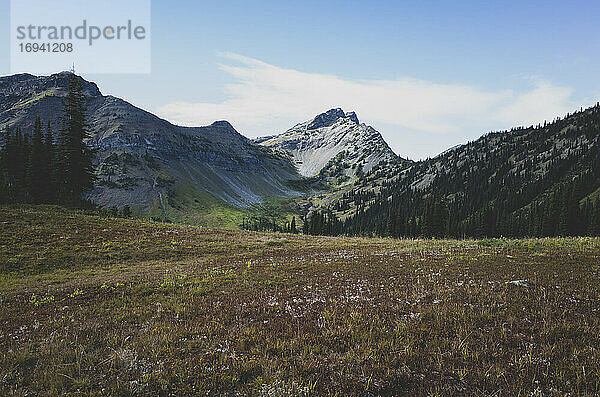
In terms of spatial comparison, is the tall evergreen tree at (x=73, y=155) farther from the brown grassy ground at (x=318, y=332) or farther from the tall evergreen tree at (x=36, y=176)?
the brown grassy ground at (x=318, y=332)

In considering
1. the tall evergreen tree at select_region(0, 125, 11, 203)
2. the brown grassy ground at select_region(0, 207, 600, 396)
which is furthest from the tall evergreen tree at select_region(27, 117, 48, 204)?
the brown grassy ground at select_region(0, 207, 600, 396)

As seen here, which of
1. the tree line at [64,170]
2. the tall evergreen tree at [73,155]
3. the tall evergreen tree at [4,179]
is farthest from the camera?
the tall evergreen tree at [73,155]

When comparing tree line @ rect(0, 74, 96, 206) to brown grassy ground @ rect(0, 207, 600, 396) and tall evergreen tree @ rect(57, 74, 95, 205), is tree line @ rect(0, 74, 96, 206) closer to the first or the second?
tall evergreen tree @ rect(57, 74, 95, 205)

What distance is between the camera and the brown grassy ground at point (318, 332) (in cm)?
571

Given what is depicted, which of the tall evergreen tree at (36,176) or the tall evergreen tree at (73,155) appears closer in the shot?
the tall evergreen tree at (36,176)

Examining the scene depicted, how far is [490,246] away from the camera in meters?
25.3

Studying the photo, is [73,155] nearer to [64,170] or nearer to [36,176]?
[64,170]

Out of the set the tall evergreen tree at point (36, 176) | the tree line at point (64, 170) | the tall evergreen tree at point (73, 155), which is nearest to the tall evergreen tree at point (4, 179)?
the tree line at point (64, 170)

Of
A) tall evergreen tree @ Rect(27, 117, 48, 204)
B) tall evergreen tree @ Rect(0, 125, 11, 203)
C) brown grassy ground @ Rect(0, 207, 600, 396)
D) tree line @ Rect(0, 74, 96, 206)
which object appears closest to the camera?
brown grassy ground @ Rect(0, 207, 600, 396)

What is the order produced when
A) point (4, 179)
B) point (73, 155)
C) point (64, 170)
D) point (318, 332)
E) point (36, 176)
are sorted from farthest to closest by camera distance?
point (4, 179) < point (73, 155) < point (64, 170) < point (36, 176) < point (318, 332)

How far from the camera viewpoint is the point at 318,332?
320 inches

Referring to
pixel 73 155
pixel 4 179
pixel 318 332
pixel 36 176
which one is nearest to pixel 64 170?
pixel 73 155

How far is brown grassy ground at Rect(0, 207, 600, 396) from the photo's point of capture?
5.71 m

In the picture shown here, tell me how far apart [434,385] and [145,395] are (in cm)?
579
